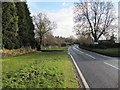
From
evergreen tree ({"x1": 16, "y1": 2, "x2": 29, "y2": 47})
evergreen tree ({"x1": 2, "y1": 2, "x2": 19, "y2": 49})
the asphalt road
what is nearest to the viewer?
the asphalt road

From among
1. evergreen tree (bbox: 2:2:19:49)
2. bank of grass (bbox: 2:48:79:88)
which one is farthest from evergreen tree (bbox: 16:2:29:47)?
bank of grass (bbox: 2:48:79:88)

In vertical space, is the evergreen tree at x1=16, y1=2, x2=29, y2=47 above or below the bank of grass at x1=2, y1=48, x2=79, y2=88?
above

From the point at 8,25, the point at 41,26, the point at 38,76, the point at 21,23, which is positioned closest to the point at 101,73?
the point at 38,76

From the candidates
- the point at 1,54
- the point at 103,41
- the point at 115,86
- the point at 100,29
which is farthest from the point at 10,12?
the point at 103,41

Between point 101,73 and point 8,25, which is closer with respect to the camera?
point 101,73

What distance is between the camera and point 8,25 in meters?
40.0

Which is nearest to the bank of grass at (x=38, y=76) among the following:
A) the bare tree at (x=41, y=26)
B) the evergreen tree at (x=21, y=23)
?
the evergreen tree at (x=21, y=23)

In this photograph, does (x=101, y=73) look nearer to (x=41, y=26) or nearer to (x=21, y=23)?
(x=21, y=23)

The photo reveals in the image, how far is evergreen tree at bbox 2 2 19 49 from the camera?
128 ft

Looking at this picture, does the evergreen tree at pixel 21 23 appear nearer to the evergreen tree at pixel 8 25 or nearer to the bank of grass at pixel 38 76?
the evergreen tree at pixel 8 25

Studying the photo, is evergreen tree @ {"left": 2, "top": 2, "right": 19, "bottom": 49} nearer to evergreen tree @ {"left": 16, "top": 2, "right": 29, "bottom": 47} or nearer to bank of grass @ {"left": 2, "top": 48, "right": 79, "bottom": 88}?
evergreen tree @ {"left": 16, "top": 2, "right": 29, "bottom": 47}

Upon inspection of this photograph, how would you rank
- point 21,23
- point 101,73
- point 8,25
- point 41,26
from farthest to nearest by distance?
point 41,26, point 21,23, point 8,25, point 101,73

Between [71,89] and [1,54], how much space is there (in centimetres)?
2444

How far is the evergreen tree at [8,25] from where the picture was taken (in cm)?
Answer: 3912
